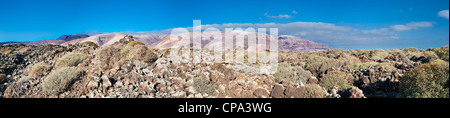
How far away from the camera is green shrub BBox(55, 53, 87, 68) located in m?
11.5

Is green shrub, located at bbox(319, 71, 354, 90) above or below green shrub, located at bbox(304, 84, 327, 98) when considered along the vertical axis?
above

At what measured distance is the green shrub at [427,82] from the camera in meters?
5.54

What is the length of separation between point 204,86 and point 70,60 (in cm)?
904

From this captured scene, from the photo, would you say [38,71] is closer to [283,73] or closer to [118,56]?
[118,56]

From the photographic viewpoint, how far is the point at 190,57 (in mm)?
10328

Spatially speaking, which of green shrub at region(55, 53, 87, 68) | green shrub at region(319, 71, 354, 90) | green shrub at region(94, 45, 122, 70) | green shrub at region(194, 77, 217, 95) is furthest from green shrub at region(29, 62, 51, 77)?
green shrub at region(319, 71, 354, 90)

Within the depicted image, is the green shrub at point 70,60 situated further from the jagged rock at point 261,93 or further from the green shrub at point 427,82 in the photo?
the green shrub at point 427,82

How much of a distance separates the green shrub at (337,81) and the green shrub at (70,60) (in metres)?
12.4

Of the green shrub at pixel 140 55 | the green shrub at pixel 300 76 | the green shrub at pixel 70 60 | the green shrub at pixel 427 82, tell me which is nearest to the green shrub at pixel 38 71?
the green shrub at pixel 70 60

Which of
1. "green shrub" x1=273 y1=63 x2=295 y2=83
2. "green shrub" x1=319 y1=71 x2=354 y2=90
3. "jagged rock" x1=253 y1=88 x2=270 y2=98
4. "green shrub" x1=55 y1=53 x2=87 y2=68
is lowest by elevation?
"jagged rock" x1=253 y1=88 x2=270 y2=98

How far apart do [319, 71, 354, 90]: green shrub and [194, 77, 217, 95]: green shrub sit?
13.5 ft

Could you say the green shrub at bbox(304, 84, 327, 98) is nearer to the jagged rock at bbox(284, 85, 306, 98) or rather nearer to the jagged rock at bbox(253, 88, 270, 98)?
the jagged rock at bbox(284, 85, 306, 98)
